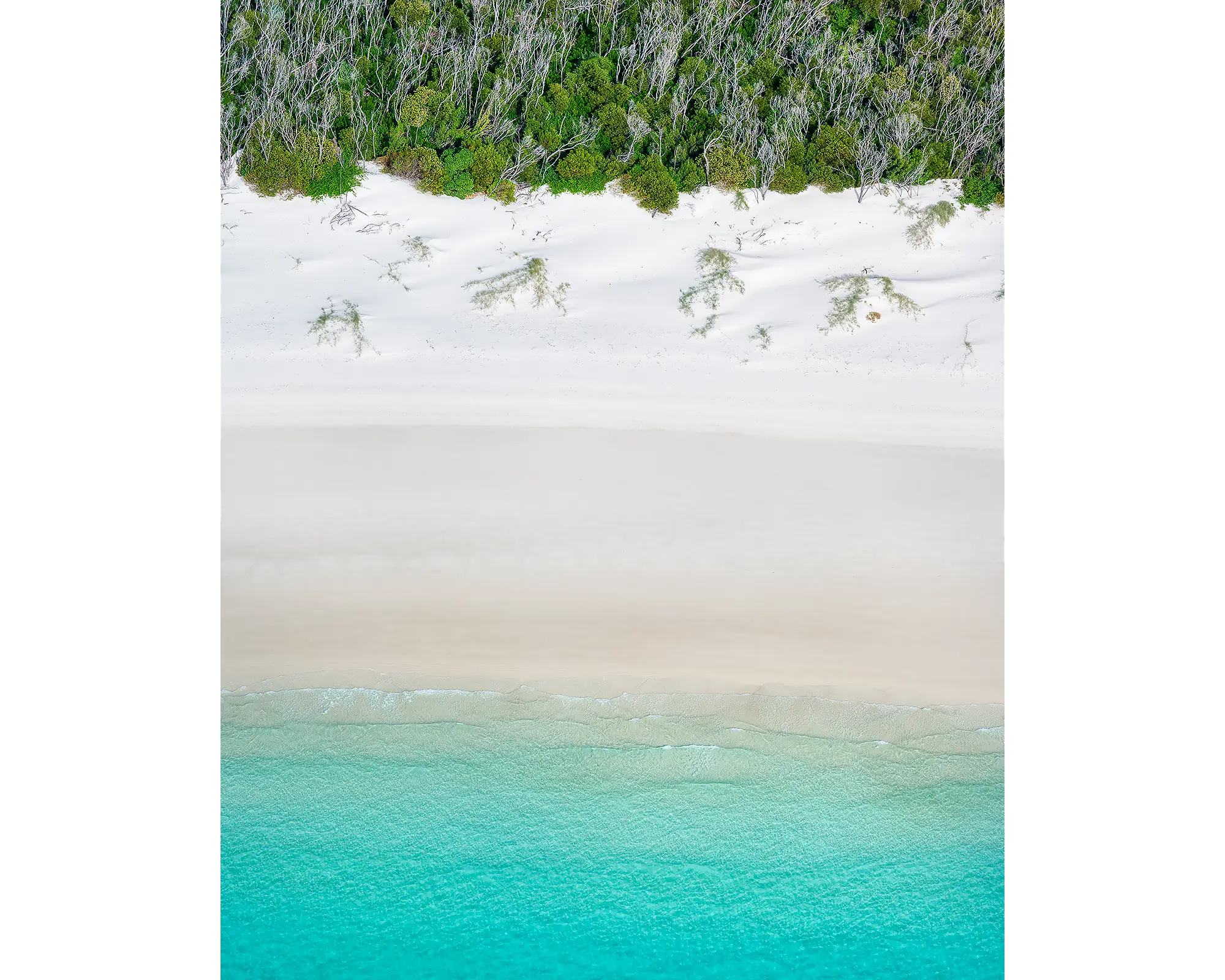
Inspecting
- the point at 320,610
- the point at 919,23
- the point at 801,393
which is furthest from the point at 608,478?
the point at 919,23

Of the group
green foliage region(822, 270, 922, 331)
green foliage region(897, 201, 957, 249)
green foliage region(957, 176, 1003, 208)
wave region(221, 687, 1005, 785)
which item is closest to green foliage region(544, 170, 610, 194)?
green foliage region(822, 270, 922, 331)

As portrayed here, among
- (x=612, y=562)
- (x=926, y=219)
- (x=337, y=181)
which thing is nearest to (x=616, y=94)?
(x=337, y=181)

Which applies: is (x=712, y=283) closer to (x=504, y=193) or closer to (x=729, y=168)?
(x=729, y=168)

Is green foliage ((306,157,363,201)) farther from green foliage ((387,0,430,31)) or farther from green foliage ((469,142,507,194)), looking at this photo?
green foliage ((387,0,430,31))

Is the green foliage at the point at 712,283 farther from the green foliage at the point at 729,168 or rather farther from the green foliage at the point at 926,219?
the green foliage at the point at 926,219

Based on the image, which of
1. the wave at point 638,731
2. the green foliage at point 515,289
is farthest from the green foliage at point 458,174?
the wave at point 638,731
